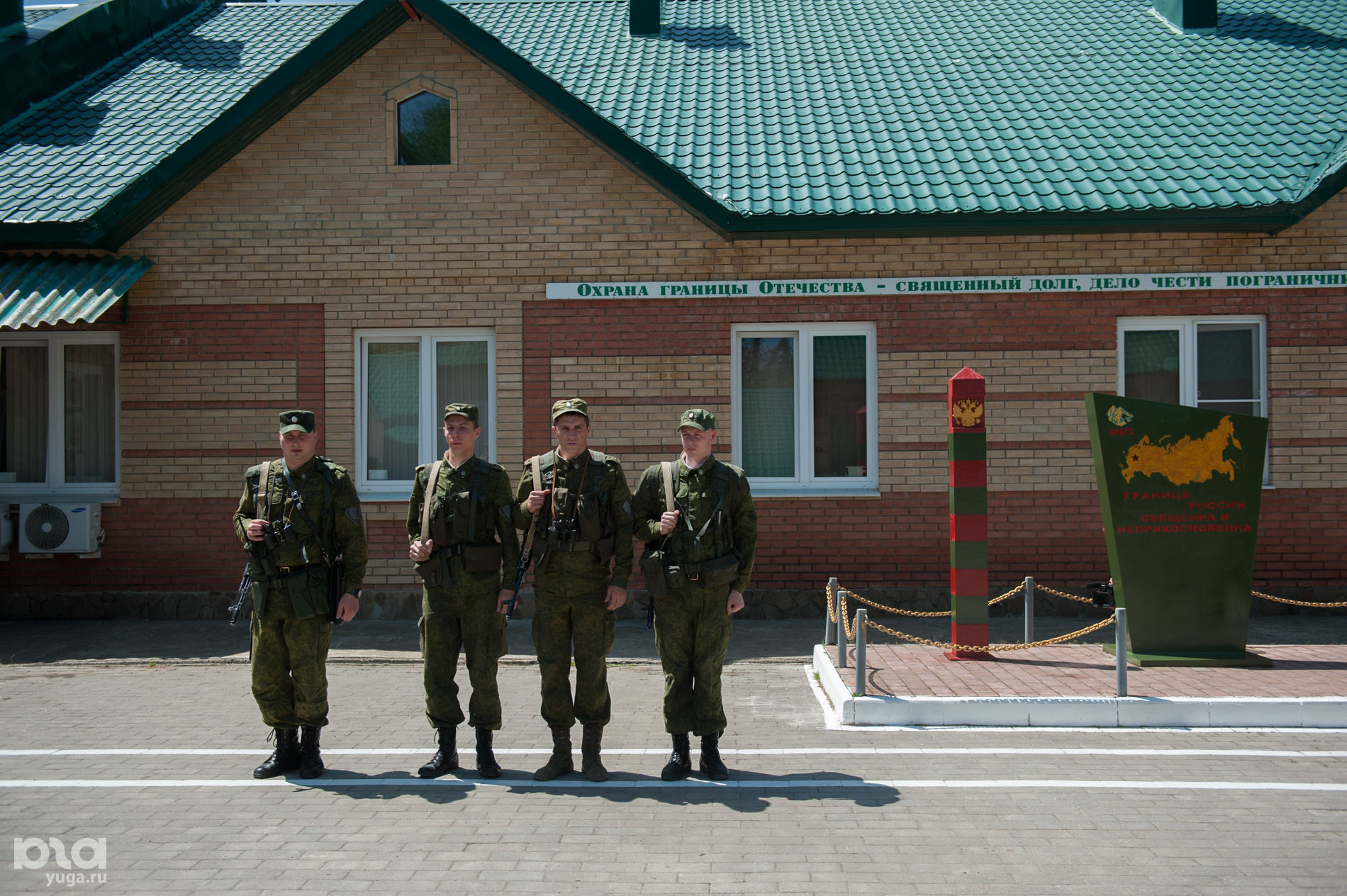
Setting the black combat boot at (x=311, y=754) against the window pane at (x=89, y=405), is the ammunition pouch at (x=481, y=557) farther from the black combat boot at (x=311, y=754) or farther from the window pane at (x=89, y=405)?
the window pane at (x=89, y=405)

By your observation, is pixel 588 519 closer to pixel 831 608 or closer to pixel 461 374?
pixel 831 608

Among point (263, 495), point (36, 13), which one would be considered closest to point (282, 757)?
point (263, 495)

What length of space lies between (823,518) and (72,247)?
8.44m

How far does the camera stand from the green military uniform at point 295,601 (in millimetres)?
5559

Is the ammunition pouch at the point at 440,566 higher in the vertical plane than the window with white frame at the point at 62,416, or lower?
lower

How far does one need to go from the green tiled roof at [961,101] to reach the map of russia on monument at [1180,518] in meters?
3.05

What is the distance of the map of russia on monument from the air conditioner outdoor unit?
32.6 ft

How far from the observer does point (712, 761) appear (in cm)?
552

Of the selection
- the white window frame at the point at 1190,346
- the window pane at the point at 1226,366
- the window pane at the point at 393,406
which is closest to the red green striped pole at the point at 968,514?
the white window frame at the point at 1190,346

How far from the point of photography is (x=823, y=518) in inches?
405

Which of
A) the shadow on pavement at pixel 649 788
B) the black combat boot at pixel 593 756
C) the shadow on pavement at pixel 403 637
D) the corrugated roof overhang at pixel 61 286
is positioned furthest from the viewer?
the corrugated roof overhang at pixel 61 286

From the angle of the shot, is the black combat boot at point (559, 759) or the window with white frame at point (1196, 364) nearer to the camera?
the black combat boot at point (559, 759)

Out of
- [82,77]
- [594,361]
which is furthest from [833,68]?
[82,77]

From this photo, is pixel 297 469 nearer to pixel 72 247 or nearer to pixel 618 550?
pixel 618 550
